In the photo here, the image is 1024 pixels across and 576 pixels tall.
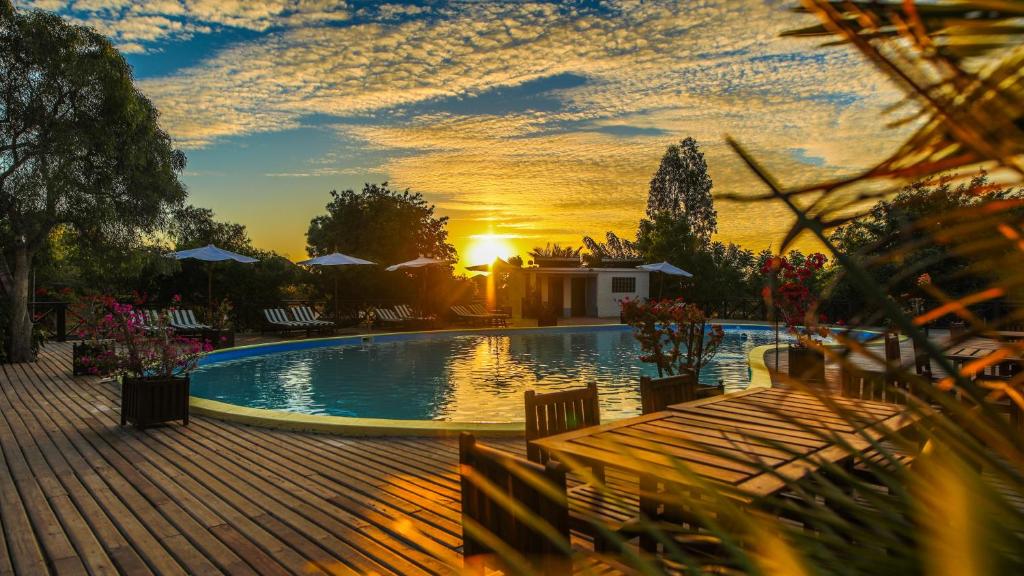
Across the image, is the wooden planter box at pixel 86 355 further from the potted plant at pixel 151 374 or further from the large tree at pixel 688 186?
the large tree at pixel 688 186

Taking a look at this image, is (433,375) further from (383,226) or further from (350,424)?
(383,226)

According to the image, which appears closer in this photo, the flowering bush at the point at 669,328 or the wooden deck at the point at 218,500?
the wooden deck at the point at 218,500

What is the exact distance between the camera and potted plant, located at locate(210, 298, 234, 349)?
14562mm

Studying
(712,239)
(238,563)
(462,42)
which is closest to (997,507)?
(238,563)

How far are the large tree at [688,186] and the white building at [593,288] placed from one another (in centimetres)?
1869

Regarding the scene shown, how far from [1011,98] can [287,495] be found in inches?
182

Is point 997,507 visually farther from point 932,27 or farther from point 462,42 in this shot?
point 462,42

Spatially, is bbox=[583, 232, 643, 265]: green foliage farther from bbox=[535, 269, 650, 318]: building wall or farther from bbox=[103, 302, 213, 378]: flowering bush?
bbox=[103, 302, 213, 378]: flowering bush

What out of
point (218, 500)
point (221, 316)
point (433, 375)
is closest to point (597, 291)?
point (221, 316)

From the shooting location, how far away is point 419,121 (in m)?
18.8

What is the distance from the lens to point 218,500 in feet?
14.1

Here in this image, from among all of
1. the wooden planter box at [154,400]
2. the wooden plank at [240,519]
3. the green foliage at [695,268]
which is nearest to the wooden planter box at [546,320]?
the green foliage at [695,268]

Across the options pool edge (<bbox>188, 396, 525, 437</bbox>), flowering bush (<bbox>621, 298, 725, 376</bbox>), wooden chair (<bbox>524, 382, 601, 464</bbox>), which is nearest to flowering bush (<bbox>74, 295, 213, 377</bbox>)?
pool edge (<bbox>188, 396, 525, 437</bbox>)

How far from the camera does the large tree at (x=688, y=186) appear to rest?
4638cm
